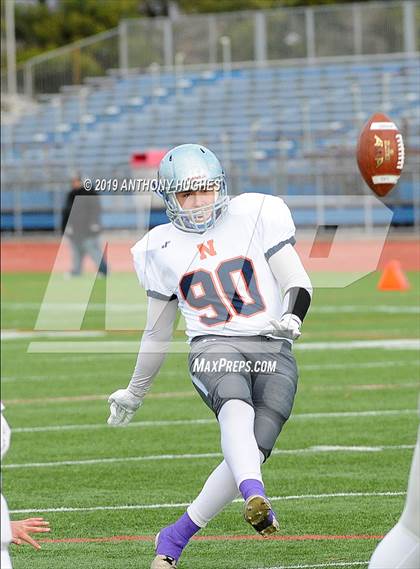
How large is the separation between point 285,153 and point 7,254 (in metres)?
6.35

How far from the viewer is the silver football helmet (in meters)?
5.46

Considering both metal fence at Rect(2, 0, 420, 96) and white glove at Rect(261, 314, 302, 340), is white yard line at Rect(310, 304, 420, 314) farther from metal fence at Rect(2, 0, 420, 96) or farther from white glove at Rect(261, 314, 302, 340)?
metal fence at Rect(2, 0, 420, 96)

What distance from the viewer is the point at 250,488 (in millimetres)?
4844

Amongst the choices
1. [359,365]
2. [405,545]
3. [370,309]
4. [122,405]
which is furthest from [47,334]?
[405,545]

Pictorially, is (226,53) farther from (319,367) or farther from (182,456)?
(182,456)

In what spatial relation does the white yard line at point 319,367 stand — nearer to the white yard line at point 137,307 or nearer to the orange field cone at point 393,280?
Answer: the white yard line at point 137,307

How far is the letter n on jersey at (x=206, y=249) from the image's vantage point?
550cm

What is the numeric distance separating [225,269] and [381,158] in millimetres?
2425

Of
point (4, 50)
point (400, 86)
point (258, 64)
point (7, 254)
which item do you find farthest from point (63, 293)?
point (4, 50)

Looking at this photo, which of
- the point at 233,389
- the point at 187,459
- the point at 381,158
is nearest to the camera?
the point at 233,389

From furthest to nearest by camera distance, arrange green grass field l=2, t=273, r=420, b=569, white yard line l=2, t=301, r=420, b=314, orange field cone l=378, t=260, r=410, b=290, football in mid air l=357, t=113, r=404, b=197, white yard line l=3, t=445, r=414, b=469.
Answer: orange field cone l=378, t=260, r=410, b=290 → white yard line l=2, t=301, r=420, b=314 → white yard line l=3, t=445, r=414, b=469 → football in mid air l=357, t=113, r=404, b=197 → green grass field l=2, t=273, r=420, b=569

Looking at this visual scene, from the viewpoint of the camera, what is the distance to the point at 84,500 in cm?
702

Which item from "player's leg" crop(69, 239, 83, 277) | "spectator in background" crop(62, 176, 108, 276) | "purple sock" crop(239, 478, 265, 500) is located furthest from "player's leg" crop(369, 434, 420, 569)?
"player's leg" crop(69, 239, 83, 277)

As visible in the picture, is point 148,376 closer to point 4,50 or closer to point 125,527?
point 125,527
